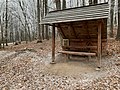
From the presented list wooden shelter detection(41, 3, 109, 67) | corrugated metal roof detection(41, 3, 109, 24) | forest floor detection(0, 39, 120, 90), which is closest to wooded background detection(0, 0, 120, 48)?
wooden shelter detection(41, 3, 109, 67)

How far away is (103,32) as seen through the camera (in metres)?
8.01

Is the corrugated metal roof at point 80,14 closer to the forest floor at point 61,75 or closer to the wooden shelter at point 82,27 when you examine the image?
the wooden shelter at point 82,27

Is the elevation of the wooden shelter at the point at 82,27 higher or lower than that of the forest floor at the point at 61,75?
higher

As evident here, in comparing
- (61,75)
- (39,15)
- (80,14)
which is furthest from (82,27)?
(39,15)

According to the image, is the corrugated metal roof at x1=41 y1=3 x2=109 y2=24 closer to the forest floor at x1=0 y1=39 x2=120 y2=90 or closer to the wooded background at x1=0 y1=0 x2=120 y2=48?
the forest floor at x1=0 y1=39 x2=120 y2=90

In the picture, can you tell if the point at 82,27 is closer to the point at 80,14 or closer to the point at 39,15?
the point at 80,14

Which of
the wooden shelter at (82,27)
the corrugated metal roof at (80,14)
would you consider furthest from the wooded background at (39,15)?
the corrugated metal roof at (80,14)

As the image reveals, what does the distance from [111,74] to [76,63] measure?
7.09 feet

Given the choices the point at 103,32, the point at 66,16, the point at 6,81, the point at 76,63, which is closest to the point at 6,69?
the point at 6,81

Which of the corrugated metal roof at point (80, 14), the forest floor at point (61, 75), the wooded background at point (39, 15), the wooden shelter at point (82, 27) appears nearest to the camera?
the forest floor at point (61, 75)

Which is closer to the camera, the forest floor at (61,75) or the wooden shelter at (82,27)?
the forest floor at (61,75)

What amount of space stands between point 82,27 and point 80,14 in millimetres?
1206

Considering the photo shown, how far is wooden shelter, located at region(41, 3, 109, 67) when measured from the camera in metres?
6.59

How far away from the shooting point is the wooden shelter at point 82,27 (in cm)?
659
